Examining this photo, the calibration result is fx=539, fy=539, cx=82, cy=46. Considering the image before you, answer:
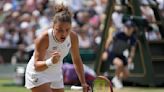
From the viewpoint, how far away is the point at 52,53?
6113 mm

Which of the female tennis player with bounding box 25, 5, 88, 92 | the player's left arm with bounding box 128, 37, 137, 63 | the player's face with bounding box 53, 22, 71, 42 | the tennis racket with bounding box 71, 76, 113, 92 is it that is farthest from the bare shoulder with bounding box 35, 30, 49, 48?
the player's left arm with bounding box 128, 37, 137, 63

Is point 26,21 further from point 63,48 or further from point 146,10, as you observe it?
point 63,48

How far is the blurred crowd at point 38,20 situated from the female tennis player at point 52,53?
367 inches

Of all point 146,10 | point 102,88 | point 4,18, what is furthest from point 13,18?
point 102,88

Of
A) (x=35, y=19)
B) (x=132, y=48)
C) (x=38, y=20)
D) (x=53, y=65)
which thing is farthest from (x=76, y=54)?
(x=35, y=19)

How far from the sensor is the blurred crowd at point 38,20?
16.7 m

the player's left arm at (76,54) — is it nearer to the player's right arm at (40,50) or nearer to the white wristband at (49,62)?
the player's right arm at (40,50)

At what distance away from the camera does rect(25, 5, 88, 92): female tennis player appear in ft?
19.4

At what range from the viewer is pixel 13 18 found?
18.6 m

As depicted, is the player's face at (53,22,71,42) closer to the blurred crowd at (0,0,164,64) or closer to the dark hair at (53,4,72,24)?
the dark hair at (53,4,72,24)

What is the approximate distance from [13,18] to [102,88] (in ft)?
40.8

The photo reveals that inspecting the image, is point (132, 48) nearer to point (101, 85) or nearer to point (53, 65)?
point (101, 85)

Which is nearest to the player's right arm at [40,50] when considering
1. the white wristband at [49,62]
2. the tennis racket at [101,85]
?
the white wristband at [49,62]

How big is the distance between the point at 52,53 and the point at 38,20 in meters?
11.6
